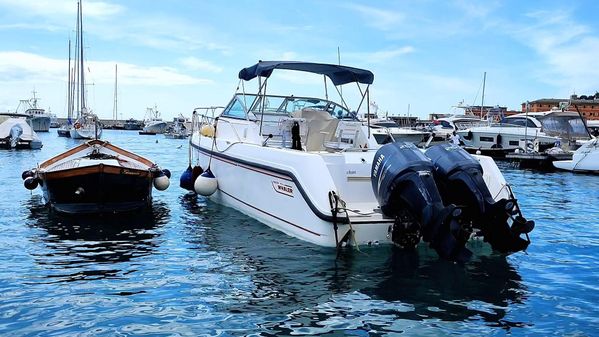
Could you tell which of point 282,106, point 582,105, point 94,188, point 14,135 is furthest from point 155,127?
point 94,188

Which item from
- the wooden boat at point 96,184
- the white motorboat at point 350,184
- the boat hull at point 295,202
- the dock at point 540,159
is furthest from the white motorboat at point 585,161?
the wooden boat at point 96,184

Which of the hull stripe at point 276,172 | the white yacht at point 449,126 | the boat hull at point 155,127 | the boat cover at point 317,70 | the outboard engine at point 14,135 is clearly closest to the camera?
the hull stripe at point 276,172

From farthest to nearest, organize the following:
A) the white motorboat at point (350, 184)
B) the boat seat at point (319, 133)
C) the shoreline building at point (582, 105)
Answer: the shoreline building at point (582, 105) < the boat seat at point (319, 133) < the white motorboat at point (350, 184)

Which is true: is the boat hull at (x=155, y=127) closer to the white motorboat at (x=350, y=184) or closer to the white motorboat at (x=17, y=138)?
the white motorboat at (x=17, y=138)

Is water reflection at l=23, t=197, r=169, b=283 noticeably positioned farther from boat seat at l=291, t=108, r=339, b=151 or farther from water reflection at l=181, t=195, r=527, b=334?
boat seat at l=291, t=108, r=339, b=151

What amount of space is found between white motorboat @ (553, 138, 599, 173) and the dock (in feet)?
4.64

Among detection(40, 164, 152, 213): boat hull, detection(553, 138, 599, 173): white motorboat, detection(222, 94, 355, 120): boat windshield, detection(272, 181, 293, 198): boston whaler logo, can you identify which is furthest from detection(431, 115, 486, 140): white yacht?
detection(272, 181, 293, 198): boston whaler logo

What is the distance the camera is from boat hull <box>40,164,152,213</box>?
1065 cm

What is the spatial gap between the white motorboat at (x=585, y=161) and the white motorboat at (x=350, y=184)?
17080mm

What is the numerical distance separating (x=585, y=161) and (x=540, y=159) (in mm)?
2926

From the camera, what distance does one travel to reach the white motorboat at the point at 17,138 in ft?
119

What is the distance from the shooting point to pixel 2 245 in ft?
28.0

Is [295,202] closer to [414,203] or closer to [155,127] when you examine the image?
[414,203]

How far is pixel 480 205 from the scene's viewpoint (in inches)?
277
